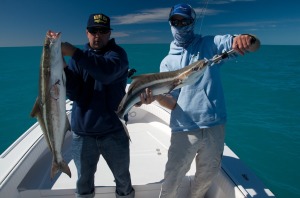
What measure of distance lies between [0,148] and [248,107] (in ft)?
43.2

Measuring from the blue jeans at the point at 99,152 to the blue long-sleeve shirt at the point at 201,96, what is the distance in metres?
0.58

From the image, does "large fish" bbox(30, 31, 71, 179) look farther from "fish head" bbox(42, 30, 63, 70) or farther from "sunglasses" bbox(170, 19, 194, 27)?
"sunglasses" bbox(170, 19, 194, 27)

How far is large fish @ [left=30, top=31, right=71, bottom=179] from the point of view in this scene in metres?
1.82

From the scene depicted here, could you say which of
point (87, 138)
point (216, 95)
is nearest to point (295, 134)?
point (216, 95)

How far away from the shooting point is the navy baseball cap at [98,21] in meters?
2.36

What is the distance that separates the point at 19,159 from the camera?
3410 mm

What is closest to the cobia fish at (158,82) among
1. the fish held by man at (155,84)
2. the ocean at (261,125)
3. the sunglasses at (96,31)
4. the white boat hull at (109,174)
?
the fish held by man at (155,84)

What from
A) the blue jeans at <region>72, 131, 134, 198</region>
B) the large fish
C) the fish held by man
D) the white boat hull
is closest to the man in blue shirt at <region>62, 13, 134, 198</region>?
the blue jeans at <region>72, 131, 134, 198</region>

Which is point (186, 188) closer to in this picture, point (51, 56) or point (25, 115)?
point (51, 56)

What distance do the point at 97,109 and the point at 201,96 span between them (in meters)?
1.03

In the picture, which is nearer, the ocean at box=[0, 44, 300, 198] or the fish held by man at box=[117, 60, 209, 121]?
the fish held by man at box=[117, 60, 209, 121]

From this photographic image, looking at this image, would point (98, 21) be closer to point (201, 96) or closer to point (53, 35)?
point (53, 35)

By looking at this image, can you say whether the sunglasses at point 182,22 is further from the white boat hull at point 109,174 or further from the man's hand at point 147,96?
the white boat hull at point 109,174

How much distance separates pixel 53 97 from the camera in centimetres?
206
